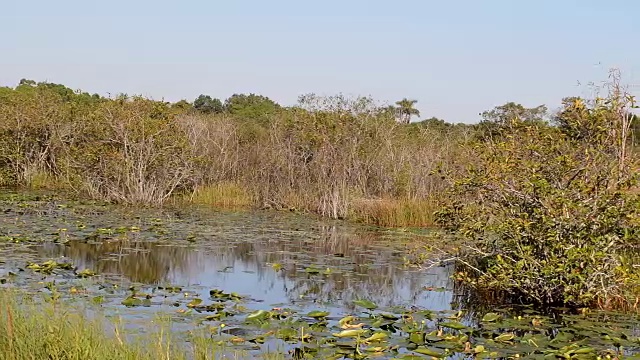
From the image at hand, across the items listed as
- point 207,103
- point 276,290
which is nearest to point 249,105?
point 207,103

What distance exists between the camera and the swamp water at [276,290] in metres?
6.56

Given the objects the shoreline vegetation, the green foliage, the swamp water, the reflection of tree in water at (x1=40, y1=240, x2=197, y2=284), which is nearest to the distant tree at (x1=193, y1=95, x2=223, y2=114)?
the shoreline vegetation

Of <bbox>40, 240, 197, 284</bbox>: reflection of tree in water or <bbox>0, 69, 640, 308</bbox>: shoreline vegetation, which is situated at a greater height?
<bbox>0, 69, 640, 308</bbox>: shoreline vegetation

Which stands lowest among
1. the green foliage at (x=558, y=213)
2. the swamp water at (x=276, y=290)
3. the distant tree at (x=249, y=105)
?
the swamp water at (x=276, y=290)

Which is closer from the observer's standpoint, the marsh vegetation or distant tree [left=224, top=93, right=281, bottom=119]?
the marsh vegetation

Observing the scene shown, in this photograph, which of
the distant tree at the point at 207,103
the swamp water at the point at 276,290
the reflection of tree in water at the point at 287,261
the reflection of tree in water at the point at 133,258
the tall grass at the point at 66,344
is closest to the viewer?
the tall grass at the point at 66,344

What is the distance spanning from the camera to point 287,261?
38.0 feet

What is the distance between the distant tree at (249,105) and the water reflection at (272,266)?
85.0 feet

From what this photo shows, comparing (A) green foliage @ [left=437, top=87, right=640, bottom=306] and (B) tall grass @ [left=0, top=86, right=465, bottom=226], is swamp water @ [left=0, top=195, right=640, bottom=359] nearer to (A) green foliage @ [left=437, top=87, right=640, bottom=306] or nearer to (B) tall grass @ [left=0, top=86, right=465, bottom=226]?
(A) green foliage @ [left=437, top=87, right=640, bottom=306]

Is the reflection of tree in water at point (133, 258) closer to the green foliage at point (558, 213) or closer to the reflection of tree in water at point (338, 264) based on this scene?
the reflection of tree in water at point (338, 264)

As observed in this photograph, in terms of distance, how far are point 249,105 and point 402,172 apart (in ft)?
87.2

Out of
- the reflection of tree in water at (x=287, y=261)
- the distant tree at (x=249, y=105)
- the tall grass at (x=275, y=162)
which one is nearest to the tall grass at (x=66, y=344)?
the reflection of tree in water at (x=287, y=261)

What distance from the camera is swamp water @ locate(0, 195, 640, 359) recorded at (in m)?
6.56

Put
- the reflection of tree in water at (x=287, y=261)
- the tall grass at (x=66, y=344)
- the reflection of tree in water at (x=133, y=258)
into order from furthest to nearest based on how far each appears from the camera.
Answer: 1. the reflection of tree in water at (x=133, y=258)
2. the reflection of tree in water at (x=287, y=261)
3. the tall grass at (x=66, y=344)
